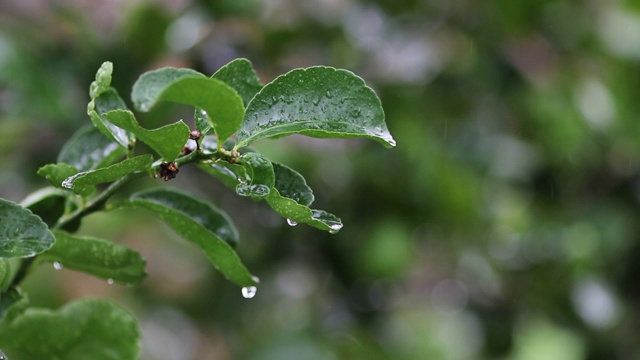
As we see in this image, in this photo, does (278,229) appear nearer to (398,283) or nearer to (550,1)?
(398,283)

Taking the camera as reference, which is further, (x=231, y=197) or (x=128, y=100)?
(x=231, y=197)

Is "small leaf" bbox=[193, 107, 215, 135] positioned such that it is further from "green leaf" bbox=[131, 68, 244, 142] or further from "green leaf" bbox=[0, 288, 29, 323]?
"green leaf" bbox=[0, 288, 29, 323]

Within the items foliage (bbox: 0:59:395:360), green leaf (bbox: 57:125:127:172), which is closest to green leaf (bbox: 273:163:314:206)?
Result: foliage (bbox: 0:59:395:360)

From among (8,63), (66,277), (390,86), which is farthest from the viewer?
(66,277)

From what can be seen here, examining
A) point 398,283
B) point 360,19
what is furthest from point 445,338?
point 360,19

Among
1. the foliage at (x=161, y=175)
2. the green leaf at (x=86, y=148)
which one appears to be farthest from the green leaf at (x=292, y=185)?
the green leaf at (x=86, y=148)

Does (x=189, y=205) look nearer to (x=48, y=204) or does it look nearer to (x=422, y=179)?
(x=48, y=204)

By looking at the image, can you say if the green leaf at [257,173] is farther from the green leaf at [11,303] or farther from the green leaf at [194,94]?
the green leaf at [11,303]
